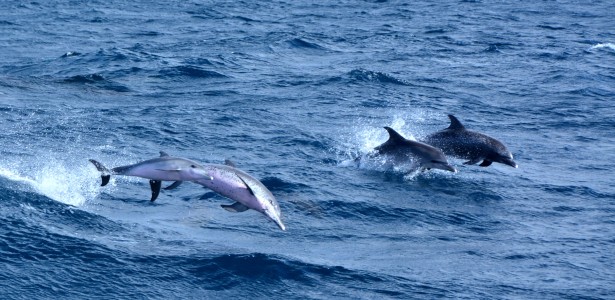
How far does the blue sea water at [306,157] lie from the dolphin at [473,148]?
45 centimetres

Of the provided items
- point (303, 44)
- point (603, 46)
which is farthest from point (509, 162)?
point (603, 46)

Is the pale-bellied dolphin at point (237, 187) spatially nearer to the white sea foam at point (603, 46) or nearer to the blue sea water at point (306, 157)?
the blue sea water at point (306, 157)

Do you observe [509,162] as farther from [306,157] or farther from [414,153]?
[306,157]

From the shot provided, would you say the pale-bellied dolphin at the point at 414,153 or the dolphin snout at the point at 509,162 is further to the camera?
the dolphin snout at the point at 509,162

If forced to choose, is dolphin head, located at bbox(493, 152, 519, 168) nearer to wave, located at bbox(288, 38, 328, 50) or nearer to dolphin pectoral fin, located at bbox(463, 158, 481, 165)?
dolphin pectoral fin, located at bbox(463, 158, 481, 165)

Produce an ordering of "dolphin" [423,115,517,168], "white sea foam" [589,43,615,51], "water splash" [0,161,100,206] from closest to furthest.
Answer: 1. "water splash" [0,161,100,206]
2. "dolphin" [423,115,517,168]
3. "white sea foam" [589,43,615,51]

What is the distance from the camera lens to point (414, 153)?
18.2m

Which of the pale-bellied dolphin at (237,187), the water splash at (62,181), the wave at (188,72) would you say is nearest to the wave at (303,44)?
the wave at (188,72)

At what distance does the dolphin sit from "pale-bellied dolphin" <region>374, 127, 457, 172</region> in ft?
1.87

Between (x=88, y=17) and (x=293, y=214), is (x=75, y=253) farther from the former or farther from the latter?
(x=88, y=17)

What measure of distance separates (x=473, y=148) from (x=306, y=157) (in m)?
3.29

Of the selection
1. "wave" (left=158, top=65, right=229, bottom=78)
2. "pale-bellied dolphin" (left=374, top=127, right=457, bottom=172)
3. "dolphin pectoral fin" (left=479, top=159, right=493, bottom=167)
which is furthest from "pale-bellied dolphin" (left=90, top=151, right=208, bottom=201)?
"wave" (left=158, top=65, right=229, bottom=78)

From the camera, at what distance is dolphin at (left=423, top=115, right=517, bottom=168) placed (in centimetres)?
1866

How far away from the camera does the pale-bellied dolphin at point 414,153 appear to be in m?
18.0
